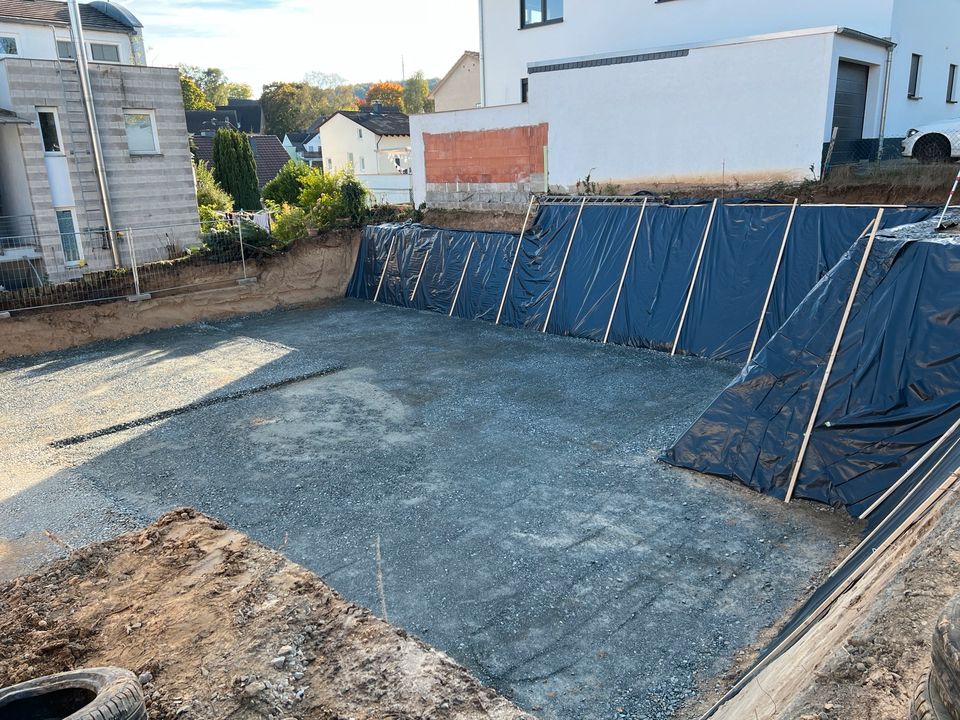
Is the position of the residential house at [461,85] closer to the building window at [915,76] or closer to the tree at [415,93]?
the building window at [915,76]

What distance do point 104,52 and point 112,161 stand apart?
7505 mm

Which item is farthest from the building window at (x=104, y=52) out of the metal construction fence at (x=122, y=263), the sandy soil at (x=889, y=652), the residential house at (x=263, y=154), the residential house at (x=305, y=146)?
the residential house at (x=305, y=146)

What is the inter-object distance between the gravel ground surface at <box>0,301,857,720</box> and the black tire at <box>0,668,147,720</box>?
2122mm

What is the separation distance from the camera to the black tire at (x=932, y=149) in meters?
13.2

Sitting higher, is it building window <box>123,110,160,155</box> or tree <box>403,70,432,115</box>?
tree <box>403,70,432,115</box>

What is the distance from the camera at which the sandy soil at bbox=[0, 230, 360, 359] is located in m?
13.4

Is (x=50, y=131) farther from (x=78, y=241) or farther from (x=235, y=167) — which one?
(x=235, y=167)

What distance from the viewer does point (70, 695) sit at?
3514mm

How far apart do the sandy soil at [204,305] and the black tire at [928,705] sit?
14.9 metres

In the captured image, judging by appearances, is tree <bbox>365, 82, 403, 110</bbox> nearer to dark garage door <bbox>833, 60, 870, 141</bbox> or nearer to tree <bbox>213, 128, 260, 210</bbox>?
tree <bbox>213, 128, 260, 210</bbox>

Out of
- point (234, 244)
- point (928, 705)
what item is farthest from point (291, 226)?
point (928, 705)

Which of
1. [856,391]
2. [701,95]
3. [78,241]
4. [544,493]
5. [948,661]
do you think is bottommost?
[544,493]

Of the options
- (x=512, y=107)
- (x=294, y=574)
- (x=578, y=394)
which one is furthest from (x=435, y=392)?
(x=512, y=107)

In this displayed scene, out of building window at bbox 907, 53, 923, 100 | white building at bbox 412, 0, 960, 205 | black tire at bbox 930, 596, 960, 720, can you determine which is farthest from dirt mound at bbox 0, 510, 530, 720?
building window at bbox 907, 53, 923, 100
